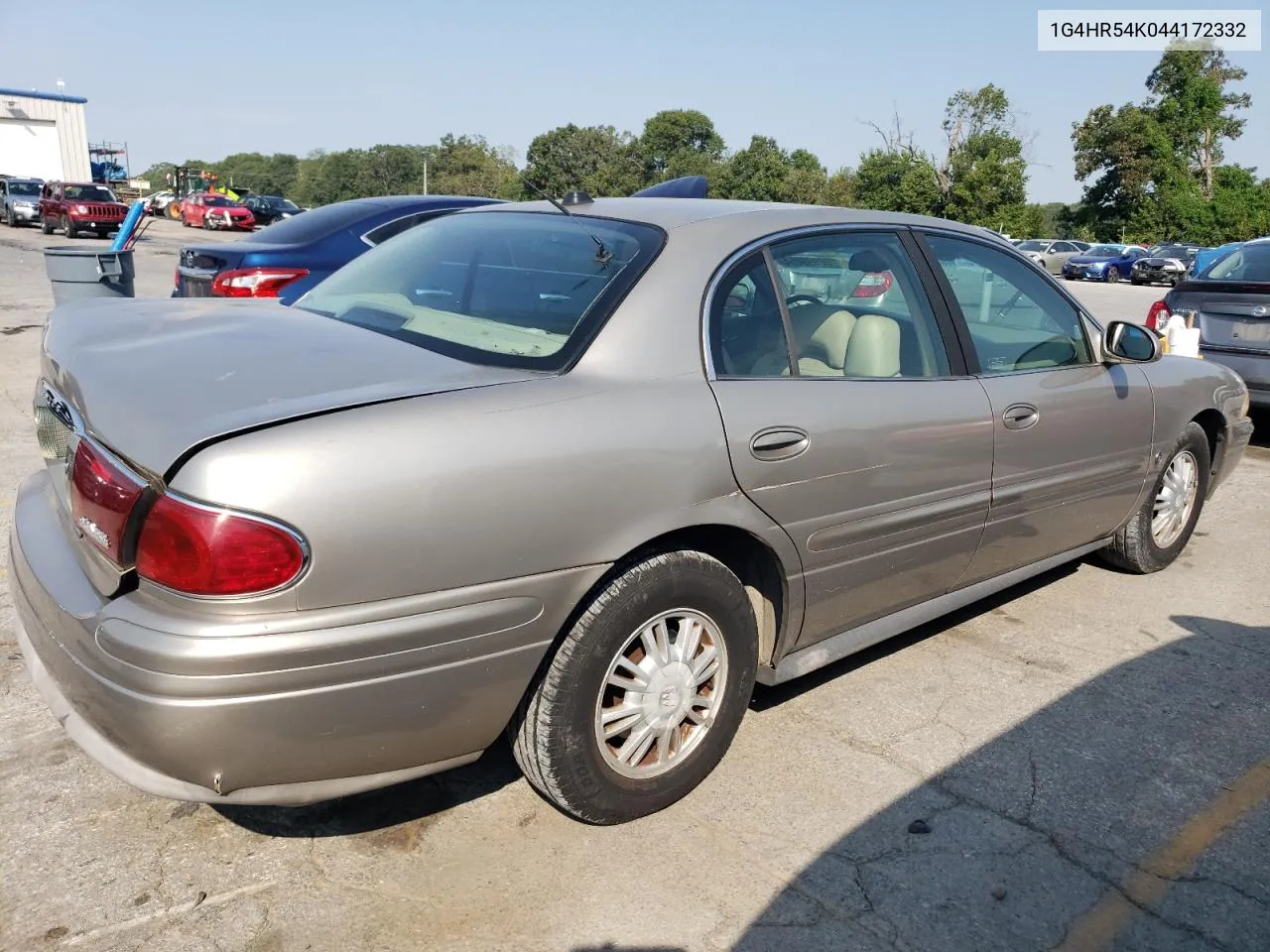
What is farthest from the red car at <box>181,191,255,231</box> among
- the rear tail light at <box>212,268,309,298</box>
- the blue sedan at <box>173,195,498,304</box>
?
the rear tail light at <box>212,268,309,298</box>

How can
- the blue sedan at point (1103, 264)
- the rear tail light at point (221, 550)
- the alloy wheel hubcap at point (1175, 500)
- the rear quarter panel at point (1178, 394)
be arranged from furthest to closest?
the blue sedan at point (1103, 264), the alloy wheel hubcap at point (1175, 500), the rear quarter panel at point (1178, 394), the rear tail light at point (221, 550)

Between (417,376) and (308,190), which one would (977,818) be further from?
(308,190)

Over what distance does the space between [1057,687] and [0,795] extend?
3.31m

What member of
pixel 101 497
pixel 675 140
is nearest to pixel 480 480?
pixel 101 497

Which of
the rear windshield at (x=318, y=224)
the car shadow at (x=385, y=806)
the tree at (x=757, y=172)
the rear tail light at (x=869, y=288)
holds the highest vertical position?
the tree at (x=757, y=172)

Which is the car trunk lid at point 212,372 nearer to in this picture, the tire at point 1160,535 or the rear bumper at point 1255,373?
the tire at point 1160,535

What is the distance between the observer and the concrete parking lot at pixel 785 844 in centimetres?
239

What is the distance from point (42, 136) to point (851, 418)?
211ft

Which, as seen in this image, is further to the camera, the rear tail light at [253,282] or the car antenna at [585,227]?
the rear tail light at [253,282]

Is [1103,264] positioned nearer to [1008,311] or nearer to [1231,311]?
[1231,311]

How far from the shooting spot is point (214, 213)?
3956 cm

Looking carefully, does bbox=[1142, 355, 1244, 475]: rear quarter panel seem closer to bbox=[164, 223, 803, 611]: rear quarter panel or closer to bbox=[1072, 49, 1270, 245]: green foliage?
bbox=[164, 223, 803, 611]: rear quarter panel

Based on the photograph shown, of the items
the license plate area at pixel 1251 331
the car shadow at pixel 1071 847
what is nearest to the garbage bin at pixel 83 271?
the car shadow at pixel 1071 847

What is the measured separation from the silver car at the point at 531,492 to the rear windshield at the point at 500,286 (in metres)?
0.01
